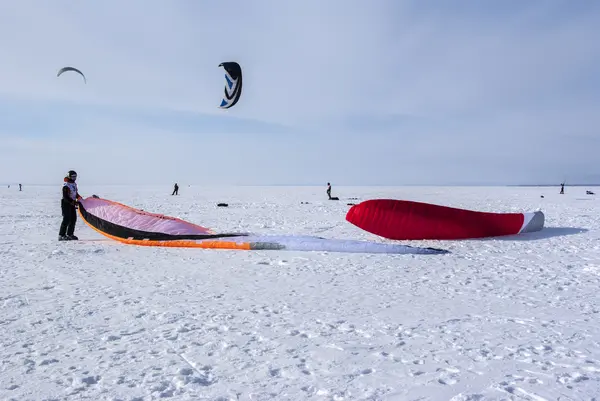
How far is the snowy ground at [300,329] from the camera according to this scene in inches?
94.0

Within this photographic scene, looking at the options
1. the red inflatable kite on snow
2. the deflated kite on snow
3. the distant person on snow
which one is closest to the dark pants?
the distant person on snow

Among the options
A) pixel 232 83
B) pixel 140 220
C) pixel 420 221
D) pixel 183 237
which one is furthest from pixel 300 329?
pixel 232 83

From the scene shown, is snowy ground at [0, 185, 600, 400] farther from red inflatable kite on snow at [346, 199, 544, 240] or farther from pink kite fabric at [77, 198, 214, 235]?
red inflatable kite on snow at [346, 199, 544, 240]

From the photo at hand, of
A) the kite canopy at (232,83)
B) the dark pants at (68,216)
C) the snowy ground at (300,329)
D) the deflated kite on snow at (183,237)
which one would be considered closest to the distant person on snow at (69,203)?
the dark pants at (68,216)

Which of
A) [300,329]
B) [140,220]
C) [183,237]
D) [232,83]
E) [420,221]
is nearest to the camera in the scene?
[300,329]

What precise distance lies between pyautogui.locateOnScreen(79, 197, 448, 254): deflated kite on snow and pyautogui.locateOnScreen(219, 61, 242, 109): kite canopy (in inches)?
197

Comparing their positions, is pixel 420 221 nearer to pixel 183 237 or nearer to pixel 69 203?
pixel 183 237

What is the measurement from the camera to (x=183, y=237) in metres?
7.85

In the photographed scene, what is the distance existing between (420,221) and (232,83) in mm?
7743

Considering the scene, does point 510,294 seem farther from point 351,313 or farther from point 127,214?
point 127,214

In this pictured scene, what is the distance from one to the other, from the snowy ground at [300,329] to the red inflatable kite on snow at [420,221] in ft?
7.10

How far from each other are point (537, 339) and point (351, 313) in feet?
4.77

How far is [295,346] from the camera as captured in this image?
2.96m

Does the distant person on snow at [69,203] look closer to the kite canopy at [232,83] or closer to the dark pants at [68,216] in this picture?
the dark pants at [68,216]
